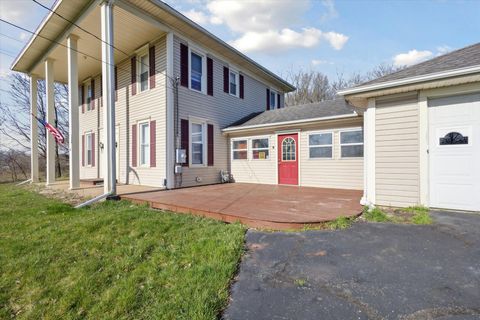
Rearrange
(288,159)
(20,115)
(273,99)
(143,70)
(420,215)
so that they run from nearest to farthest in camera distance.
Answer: (420,215) < (143,70) < (288,159) < (273,99) < (20,115)

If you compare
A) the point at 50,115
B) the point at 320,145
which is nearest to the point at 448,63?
the point at 320,145

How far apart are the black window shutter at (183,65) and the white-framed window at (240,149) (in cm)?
343

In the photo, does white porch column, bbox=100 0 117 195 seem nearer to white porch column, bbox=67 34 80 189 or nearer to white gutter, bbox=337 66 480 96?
white porch column, bbox=67 34 80 189

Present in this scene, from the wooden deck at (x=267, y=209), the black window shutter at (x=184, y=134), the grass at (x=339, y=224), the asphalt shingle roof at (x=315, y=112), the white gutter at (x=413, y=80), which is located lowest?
the grass at (x=339, y=224)

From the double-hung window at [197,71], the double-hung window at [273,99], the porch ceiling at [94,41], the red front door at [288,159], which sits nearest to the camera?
the porch ceiling at [94,41]

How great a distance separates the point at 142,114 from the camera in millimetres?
9148

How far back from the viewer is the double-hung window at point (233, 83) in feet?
36.9

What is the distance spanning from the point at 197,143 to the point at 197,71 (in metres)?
2.90

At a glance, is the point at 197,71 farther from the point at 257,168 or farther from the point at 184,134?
the point at 257,168

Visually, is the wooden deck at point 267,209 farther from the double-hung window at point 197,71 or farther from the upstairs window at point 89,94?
the upstairs window at point 89,94

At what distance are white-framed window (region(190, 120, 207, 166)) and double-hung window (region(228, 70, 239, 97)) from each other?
8.84ft

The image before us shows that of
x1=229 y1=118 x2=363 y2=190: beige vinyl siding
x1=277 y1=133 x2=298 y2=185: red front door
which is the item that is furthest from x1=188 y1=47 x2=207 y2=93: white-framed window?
x1=277 y1=133 x2=298 y2=185: red front door

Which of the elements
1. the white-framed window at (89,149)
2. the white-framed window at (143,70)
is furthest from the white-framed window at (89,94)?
the white-framed window at (143,70)

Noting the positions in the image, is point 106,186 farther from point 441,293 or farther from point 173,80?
point 441,293
